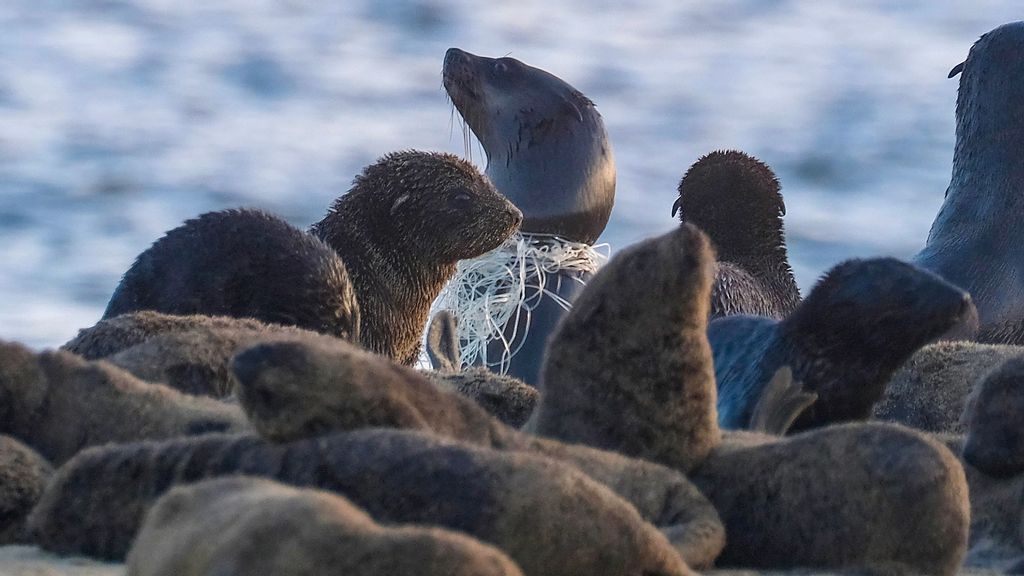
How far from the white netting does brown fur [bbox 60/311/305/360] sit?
4003mm

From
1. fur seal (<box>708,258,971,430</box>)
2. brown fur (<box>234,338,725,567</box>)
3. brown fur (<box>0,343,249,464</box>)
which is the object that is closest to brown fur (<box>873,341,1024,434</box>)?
fur seal (<box>708,258,971,430</box>)

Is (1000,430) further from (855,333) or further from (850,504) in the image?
(855,333)

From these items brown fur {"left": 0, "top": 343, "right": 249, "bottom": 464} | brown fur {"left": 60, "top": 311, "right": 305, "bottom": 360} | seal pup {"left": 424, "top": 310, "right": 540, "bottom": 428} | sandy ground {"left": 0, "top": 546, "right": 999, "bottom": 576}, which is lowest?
seal pup {"left": 424, "top": 310, "right": 540, "bottom": 428}

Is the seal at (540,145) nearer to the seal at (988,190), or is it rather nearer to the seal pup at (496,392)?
the seal at (988,190)

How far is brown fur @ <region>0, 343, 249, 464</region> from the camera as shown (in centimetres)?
423

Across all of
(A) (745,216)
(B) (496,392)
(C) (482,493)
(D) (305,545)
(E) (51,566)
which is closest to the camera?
(D) (305,545)

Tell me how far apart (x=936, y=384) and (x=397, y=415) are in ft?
13.1

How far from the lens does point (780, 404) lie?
6.07 m

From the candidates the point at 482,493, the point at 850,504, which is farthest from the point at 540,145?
the point at 482,493

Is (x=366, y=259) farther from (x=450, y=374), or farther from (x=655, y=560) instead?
(x=655, y=560)

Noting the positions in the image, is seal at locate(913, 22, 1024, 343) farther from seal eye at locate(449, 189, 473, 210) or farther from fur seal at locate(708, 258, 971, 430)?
fur seal at locate(708, 258, 971, 430)

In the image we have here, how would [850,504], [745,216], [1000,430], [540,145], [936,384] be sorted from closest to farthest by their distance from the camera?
[850,504] < [1000,430] < [936,384] < [745,216] < [540,145]

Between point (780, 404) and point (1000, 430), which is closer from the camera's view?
point (1000, 430)

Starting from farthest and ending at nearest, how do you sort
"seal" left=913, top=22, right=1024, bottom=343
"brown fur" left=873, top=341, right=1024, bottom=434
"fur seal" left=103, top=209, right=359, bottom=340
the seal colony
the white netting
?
the white netting
"seal" left=913, top=22, right=1024, bottom=343
"fur seal" left=103, top=209, right=359, bottom=340
"brown fur" left=873, top=341, right=1024, bottom=434
the seal colony
